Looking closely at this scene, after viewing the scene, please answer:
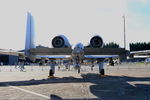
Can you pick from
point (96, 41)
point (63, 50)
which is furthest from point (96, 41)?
point (63, 50)

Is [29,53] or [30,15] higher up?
[30,15]

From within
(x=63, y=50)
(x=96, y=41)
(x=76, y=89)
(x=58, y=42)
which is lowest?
(x=76, y=89)

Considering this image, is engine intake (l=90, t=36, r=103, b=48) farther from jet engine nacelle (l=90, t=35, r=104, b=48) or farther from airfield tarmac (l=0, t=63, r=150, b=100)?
airfield tarmac (l=0, t=63, r=150, b=100)

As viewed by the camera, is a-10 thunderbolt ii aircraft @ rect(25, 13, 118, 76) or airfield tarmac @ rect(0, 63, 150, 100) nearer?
airfield tarmac @ rect(0, 63, 150, 100)

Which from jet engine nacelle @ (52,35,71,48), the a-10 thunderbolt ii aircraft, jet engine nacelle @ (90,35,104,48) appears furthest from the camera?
jet engine nacelle @ (52,35,71,48)

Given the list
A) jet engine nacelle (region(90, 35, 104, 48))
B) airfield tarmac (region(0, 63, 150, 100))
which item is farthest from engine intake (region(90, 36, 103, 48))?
airfield tarmac (region(0, 63, 150, 100))

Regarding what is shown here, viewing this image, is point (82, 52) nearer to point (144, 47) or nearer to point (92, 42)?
point (92, 42)

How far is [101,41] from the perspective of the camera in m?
23.8

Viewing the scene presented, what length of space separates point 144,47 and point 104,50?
121 metres

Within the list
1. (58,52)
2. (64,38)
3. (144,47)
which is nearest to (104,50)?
(58,52)

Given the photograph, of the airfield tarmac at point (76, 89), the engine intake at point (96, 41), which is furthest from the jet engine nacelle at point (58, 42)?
the airfield tarmac at point (76, 89)

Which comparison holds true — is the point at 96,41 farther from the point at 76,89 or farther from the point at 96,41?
the point at 76,89

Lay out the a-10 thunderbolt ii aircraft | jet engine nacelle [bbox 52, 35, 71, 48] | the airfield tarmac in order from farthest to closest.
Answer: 1. jet engine nacelle [bbox 52, 35, 71, 48]
2. the a-10 thunderbolt ii aircraft
3. the airfield tarmac

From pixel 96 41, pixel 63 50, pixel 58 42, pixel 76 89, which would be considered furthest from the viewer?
pixel 58 42
